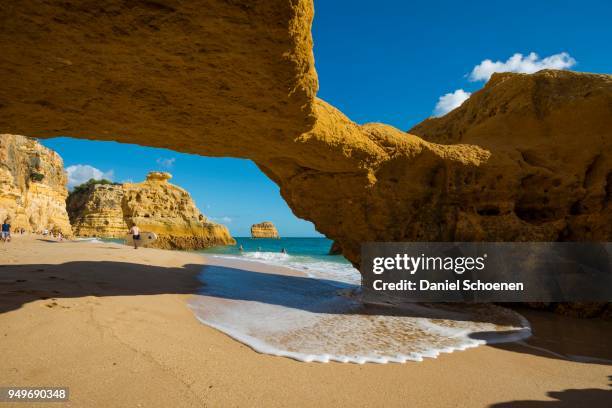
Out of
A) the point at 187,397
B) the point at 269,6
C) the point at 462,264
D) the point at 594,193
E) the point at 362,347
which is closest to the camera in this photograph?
the point at 187,397

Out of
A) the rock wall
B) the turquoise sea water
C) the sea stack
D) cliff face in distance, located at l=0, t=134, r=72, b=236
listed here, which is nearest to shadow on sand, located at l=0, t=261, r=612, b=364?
the turquoise sea water

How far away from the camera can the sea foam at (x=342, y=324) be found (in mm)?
3742

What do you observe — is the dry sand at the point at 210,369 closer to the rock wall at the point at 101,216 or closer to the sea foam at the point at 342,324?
the sea foam at the point at 342,324

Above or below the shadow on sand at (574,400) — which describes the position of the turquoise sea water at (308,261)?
below

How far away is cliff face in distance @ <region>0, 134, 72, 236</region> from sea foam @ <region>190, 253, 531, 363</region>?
74.1ft

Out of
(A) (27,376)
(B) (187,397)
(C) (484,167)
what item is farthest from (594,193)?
(A) (27,376)

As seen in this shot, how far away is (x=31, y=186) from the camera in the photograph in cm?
2505

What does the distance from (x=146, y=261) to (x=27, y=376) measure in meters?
7.75

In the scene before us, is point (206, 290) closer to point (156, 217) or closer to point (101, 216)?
point (156, 217)

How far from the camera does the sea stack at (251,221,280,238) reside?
92000 millimetres

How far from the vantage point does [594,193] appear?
669 centimetres

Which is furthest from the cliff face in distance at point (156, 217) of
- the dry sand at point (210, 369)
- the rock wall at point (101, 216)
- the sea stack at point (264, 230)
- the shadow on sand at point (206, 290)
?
the sea stack at point (264, 230)

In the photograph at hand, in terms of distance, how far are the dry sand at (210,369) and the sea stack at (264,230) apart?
88048 mm

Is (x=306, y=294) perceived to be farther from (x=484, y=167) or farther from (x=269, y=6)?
(x=269, y=6)
